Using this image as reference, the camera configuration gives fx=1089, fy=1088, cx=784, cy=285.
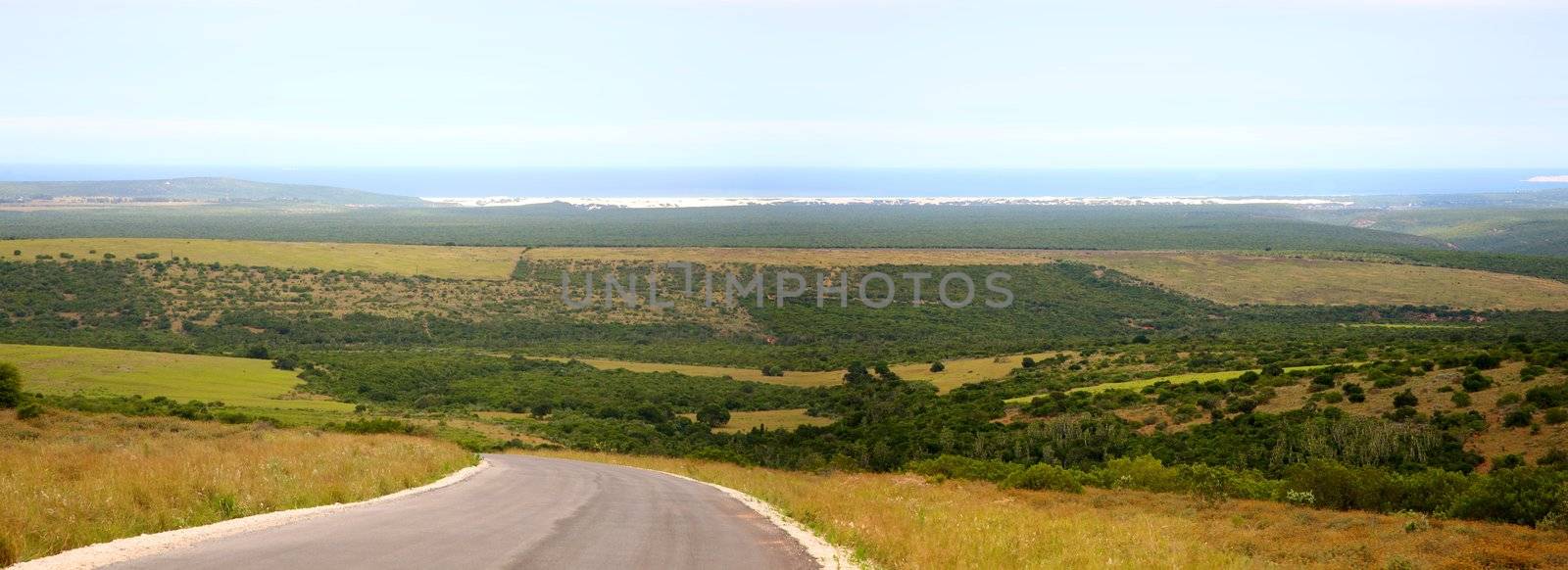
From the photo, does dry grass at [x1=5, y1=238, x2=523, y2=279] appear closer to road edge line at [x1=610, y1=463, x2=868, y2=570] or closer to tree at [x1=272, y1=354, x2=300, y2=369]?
tree at [x1=272, y1=354, x2=300, y2=369]

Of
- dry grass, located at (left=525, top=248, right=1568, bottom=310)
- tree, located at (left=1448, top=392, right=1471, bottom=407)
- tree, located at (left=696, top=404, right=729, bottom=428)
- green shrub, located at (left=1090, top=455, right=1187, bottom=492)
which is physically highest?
tree, located at (left=1448, top=392, right=1471, bottom=407)

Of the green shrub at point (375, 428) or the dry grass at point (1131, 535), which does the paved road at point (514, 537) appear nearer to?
the dry grass at point (1131, 535)

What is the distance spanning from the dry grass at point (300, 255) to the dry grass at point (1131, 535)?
9560 centimetres

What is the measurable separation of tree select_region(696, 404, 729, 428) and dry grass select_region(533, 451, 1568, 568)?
3071cm

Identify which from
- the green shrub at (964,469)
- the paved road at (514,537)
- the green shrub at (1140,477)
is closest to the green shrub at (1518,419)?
the green shrub at (1140,477)

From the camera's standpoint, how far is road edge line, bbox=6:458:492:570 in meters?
9.63

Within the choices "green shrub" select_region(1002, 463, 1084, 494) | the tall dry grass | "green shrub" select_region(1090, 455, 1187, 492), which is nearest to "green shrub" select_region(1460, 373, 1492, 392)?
"green shrub" select_region(1090, 455, 1187, 492)

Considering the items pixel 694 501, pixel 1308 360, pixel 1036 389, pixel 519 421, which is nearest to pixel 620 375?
pixel 519 421

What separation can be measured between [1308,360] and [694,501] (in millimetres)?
39827

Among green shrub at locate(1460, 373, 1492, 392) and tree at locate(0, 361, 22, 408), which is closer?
tree at locate(0, 361, 22, 408)

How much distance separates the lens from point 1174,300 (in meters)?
116

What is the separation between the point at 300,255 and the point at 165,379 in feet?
207

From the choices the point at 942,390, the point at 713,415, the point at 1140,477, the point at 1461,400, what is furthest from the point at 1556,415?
the point at 713,415

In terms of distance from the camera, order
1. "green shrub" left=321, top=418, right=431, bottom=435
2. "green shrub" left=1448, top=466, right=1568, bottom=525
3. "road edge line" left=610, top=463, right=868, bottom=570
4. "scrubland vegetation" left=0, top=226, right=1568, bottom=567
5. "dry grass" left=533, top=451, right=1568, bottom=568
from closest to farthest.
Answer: "road edge line" left=610, top=463, right=868, bottom=570, "dry grass" left=533, top=451, right=1568, bottom=568, "green shrub" left=1448, top=466, right=1568, bottom=525, "scrubland vegetation" left=0, top=226, right=1568, bottom=567, "green shrub" left=321, top=418, right=431, bottom=435
